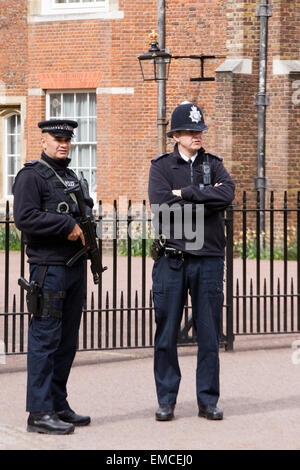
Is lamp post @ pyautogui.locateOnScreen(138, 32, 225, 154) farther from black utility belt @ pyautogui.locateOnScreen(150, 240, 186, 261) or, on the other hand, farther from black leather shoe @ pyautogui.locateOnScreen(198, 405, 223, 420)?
black leather shoe @ pyautogui.locateOnScreen(198, 405, 223, 420)

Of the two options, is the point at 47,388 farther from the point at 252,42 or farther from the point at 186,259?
the point at 252,42

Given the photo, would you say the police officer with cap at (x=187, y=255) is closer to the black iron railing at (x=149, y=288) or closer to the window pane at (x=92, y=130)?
the black iron railing at (x=149, y=288)

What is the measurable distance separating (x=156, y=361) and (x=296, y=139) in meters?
13.1

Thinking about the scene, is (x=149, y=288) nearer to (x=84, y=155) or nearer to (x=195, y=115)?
(x=195, y=115)

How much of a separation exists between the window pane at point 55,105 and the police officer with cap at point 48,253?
50.1 feet

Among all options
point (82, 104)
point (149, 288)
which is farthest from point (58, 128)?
point (82, 104)

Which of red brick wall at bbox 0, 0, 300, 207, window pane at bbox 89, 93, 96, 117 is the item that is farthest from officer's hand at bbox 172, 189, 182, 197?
window pane at bbox 89, 93, 96, 117

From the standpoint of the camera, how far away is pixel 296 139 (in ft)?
62.2

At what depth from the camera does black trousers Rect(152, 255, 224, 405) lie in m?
6.30

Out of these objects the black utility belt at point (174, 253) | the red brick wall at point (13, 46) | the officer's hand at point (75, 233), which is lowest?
the black utility belt at point (174, 253)

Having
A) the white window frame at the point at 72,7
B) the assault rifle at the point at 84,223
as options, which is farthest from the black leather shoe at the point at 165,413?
the white window frame at the point at 72,7

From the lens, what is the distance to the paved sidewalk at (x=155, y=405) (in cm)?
566

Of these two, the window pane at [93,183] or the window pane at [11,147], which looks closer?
the window pane at [93,183]
